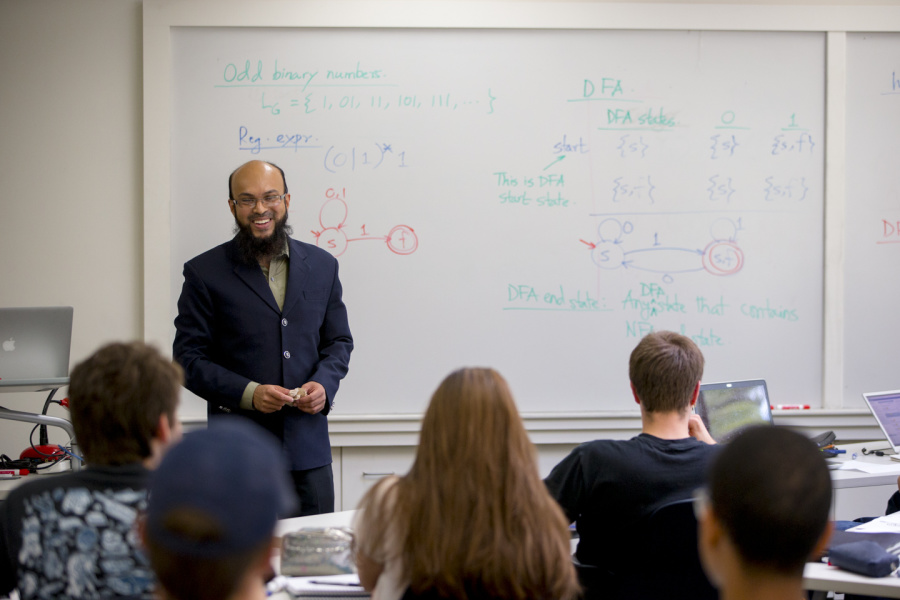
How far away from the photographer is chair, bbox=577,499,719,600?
1.77 m

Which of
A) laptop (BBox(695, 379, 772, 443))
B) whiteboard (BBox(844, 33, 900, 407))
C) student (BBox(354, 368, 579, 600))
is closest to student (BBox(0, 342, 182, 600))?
student (BBox(354, 368, 579, 600))

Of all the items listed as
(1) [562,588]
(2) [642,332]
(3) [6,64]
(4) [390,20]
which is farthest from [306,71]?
(1) [562,588]

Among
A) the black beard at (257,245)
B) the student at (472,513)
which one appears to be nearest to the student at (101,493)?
the student at (472,513)

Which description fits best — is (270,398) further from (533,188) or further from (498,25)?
(498,25)

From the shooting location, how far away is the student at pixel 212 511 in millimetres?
735

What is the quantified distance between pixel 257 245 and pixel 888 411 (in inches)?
103

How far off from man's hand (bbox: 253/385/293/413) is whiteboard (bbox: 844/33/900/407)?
2748 millimetres

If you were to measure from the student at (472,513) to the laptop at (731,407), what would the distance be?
1602 mm

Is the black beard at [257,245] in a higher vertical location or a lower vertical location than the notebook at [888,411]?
higher

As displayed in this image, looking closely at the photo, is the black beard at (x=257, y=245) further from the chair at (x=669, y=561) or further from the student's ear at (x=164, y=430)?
the chair at (x=669, y=561)

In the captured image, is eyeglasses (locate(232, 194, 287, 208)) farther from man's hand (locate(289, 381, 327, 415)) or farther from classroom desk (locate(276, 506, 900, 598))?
classroom desk (locate(276, 506, 900, 598))

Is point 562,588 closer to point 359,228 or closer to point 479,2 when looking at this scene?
point 359,228

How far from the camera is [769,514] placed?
3.43ft

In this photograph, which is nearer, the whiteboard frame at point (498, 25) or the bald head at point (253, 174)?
the bald head at point (253, 174)
